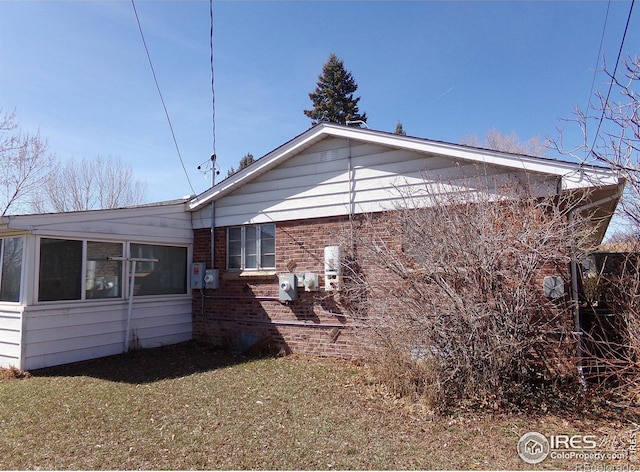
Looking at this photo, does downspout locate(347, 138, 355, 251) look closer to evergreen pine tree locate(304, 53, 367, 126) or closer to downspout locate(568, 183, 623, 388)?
downspout locate(568, 183, 623, 388)

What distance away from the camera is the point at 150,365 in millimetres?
7527

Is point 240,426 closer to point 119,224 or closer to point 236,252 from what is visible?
point 236,252

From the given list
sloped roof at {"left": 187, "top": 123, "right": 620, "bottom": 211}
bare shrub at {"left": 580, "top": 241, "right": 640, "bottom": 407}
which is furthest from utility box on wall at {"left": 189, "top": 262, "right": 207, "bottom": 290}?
bare shrub at {"left": 580, "top": 241, "right": 640, "bottom": 407}

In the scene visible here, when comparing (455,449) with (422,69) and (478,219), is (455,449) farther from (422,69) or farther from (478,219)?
(422,69)

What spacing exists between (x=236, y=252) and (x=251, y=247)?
1.50 ft

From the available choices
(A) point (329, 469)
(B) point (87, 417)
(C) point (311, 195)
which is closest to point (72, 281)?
(B) point (87, 417)

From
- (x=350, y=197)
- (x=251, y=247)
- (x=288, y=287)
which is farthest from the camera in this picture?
(x=251, y=247)

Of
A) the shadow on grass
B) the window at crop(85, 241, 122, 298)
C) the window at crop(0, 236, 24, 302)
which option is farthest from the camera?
the window at crop(85, 241, 122, 298)

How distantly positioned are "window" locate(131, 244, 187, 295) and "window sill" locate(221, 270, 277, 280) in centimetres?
124

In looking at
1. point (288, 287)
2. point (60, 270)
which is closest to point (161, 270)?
point (60, 270)

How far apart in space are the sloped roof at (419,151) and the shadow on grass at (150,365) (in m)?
3.37

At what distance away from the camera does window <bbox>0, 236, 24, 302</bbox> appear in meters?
7.20

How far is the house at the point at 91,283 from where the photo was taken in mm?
7020

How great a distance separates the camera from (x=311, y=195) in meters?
8.23
